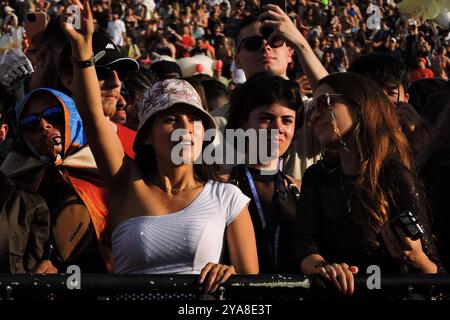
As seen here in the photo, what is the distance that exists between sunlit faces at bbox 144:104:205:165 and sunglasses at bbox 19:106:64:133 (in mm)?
466

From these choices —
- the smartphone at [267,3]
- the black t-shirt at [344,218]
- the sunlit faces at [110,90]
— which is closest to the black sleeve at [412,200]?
the black t-shirt at [344,218]

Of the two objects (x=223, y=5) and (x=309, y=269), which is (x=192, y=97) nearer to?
(x=309, y=269)

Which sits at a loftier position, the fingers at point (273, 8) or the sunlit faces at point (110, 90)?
the fingers at point (273, 8)

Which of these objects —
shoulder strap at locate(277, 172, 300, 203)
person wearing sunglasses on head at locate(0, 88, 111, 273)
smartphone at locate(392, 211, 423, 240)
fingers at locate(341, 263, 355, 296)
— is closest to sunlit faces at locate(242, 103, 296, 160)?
shoulder strap at locate(277, 172, 300, 203)

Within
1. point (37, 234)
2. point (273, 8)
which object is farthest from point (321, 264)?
point (273, 8)

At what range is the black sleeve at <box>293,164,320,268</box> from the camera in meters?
3.30

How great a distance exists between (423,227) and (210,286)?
0.89 m

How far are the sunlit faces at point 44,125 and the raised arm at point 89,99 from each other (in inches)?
17.5

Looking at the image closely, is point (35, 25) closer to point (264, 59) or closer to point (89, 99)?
point (264, 59)

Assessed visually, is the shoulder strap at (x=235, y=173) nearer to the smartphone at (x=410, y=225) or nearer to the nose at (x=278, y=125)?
the nose at (x=278, y=125)

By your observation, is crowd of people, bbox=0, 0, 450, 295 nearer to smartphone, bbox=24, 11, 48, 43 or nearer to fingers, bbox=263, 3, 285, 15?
fingers, bbox=263, 3, 285, 15

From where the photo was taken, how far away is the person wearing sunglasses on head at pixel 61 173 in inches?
142

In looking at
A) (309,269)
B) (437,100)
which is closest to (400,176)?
(309,269)

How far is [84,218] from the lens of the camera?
12.0 feet
